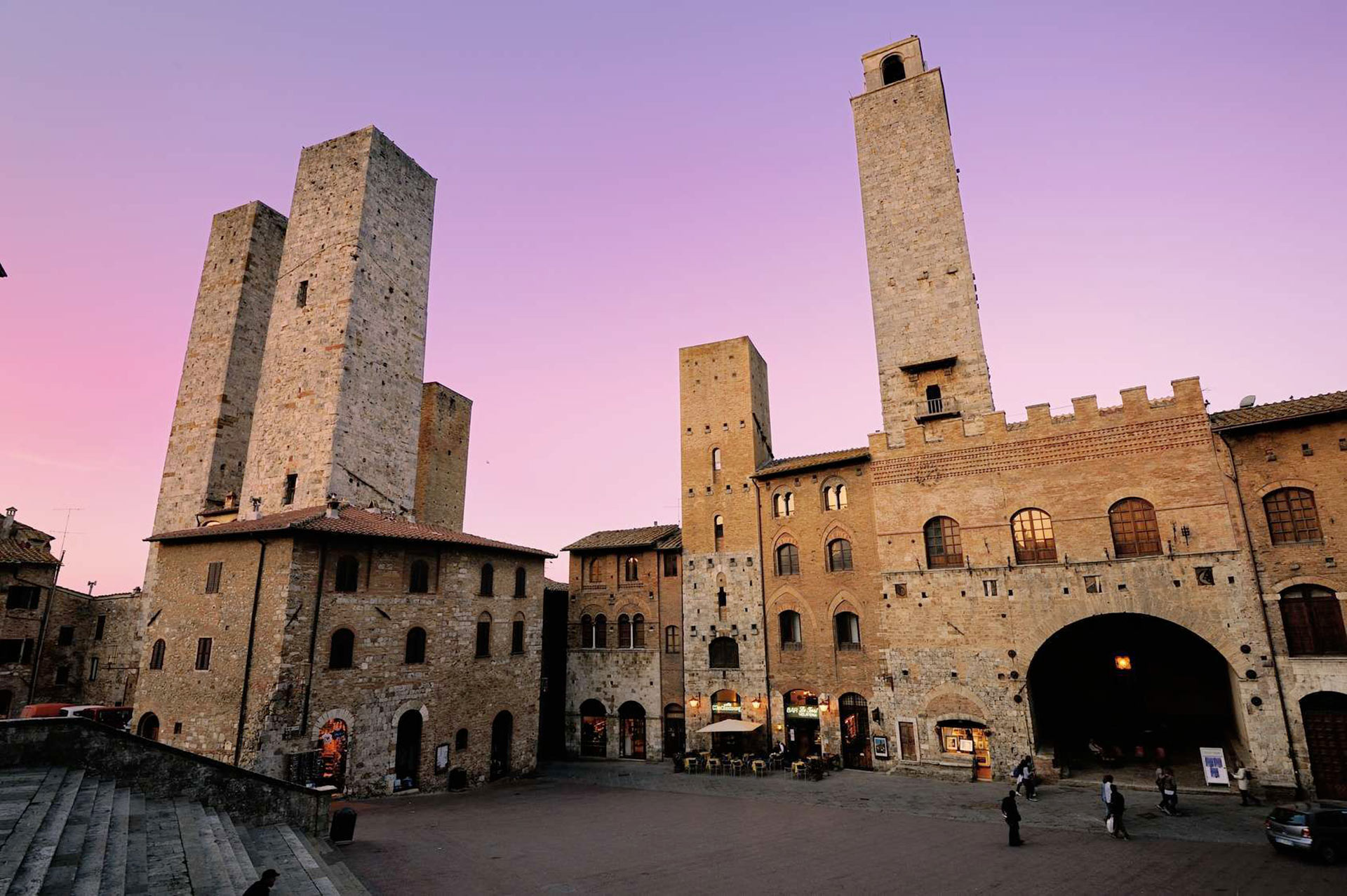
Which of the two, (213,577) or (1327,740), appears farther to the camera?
(213,577)

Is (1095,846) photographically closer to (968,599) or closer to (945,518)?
(968,599)

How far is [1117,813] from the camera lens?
15547 millimetres

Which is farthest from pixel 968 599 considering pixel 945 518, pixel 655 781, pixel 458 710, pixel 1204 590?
pixel 458 710

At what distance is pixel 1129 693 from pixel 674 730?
772 inches

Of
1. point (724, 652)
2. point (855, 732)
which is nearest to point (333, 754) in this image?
point (724, 652)

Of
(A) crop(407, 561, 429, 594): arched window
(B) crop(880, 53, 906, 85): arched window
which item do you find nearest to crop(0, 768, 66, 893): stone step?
(A) crop(407, 561, 429, 594): arched window

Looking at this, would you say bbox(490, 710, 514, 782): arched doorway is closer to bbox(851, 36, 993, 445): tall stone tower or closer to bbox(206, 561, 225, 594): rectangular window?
bbox(206, 561, 225, 594): rectangular window

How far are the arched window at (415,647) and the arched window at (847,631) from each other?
53.5 feet

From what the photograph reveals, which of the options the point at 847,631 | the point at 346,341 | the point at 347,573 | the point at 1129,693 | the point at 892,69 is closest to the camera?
the point at 347,573

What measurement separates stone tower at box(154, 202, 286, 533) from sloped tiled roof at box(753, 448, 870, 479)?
26.5 m

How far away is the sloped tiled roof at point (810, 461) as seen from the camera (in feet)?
89.0

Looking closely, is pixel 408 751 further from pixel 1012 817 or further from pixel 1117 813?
pixel 1117 813

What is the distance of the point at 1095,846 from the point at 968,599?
9.40 m

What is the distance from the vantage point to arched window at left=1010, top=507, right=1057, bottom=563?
22766 millimetres
